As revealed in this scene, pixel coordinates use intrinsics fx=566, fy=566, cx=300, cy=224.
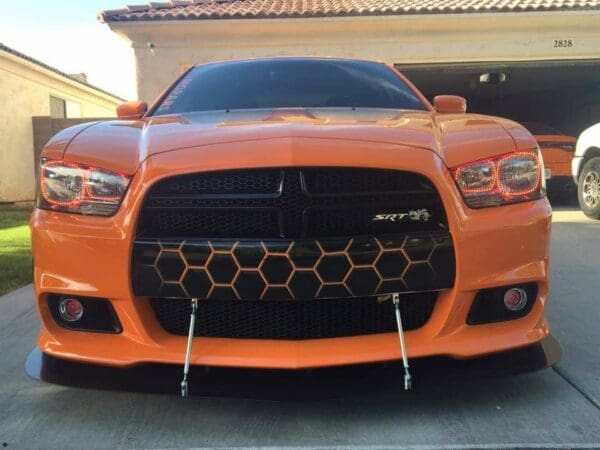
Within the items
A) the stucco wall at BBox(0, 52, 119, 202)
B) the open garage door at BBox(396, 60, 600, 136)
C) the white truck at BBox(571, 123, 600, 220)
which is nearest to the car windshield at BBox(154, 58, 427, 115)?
the white truck at BBox(571, 123, 600, 220)

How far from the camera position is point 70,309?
226 cm

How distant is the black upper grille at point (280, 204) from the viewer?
6.93ft

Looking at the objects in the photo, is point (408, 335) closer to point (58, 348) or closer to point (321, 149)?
point (321, 149)

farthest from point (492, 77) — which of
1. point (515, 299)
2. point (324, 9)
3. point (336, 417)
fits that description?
point (336, 417)

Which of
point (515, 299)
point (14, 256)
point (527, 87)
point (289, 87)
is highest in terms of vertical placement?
point (289, 87)

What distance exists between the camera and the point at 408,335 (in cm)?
218

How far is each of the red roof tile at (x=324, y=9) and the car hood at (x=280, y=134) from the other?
28.4 ft

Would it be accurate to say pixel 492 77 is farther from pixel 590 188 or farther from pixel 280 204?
pixel 280 204

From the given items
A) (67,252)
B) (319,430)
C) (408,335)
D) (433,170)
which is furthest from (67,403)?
(433,170)

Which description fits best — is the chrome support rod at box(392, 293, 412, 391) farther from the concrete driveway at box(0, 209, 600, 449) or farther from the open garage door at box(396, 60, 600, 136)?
the open garage door at box(396, 60, 600, 136)

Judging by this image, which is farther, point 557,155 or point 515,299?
point 557,155

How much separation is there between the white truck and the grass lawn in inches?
285

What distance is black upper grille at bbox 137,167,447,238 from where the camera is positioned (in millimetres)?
2111

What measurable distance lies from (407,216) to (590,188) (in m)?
7.02
